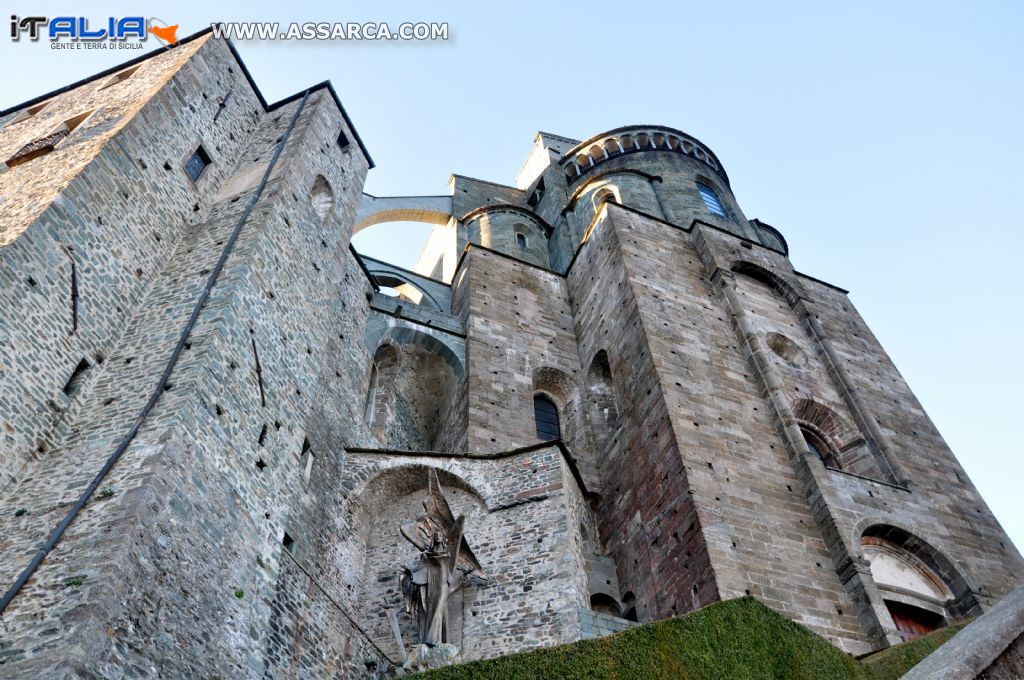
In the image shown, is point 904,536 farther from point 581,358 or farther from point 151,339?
point 151,339

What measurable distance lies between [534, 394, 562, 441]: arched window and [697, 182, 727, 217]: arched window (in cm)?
908

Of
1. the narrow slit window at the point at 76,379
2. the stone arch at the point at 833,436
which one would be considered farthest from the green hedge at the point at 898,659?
the narrow slit window at the point at 76,379

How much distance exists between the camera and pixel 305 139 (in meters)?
17.4

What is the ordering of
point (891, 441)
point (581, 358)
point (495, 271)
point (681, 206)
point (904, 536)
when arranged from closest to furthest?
point (904, 536), point (891, 441), point (581, 358), point (495, 271), point (681, 206)

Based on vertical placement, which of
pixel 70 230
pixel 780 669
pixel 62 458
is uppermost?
pixel 70 230

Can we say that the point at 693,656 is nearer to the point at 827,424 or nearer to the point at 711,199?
the point at 827,424

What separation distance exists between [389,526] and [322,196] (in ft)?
24.7

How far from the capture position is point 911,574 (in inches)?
540

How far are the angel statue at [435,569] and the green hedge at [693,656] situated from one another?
2288 millimetres

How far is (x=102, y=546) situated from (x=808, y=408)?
1272cm

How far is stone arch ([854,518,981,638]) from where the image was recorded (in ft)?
43.1

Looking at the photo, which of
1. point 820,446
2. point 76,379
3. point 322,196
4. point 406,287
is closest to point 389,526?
point 76,379

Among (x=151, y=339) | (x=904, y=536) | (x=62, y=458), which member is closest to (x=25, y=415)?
(x=62, y=458)

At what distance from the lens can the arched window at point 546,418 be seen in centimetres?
1761
